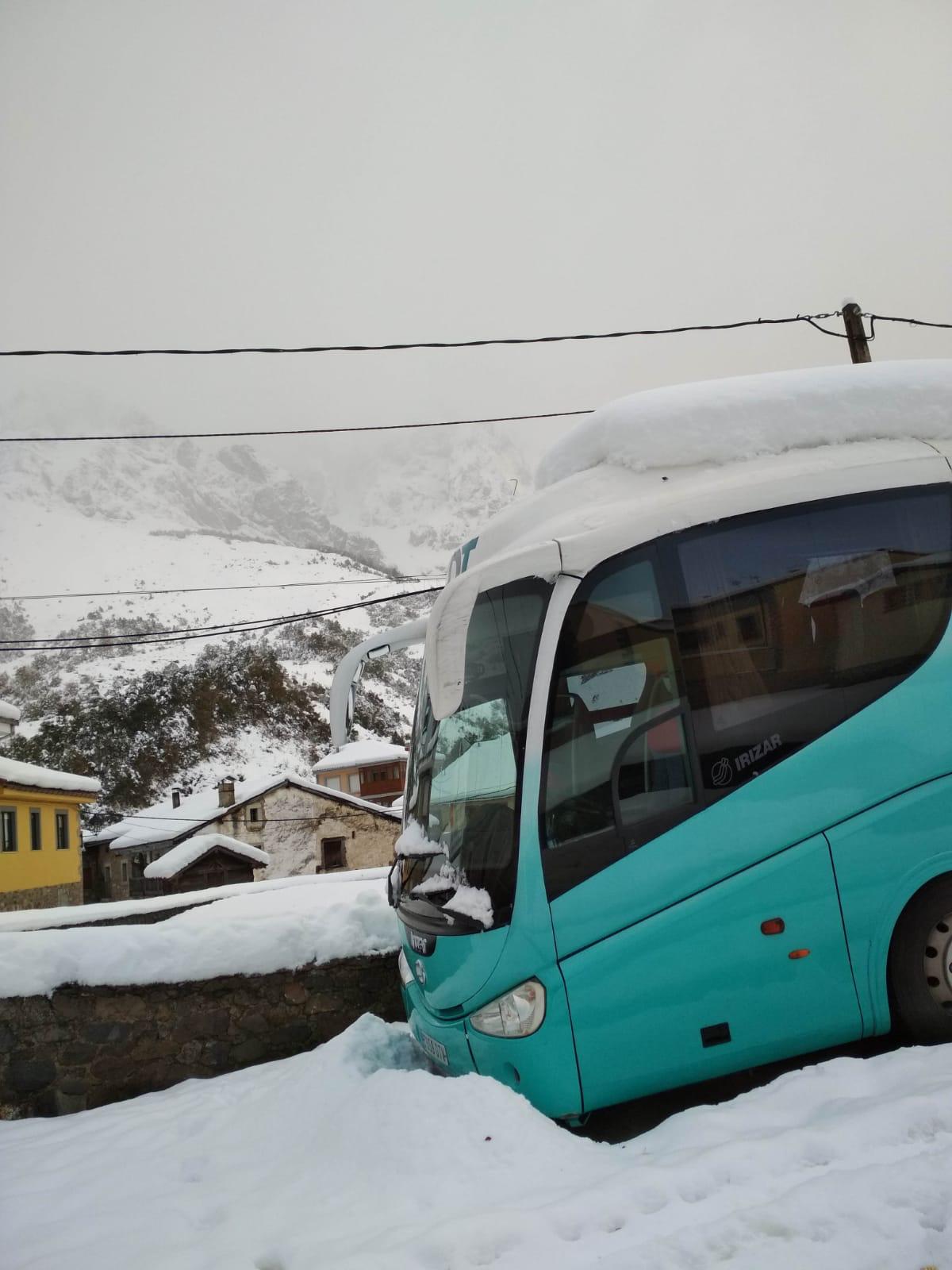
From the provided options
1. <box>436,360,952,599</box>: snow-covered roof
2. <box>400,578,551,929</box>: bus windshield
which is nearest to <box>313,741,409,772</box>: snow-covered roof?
<box>400,578,551,929</box>: bus windshield

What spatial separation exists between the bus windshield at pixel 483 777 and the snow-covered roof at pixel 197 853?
120 ft

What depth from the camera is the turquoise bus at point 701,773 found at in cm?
356

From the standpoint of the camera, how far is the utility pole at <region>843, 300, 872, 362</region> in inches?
442

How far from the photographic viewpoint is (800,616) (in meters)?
3.96

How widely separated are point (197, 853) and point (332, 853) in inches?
317

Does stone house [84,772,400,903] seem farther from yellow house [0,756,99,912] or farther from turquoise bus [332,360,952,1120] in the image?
turquoise bus [332,360,952,1120]

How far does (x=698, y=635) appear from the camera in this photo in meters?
3.86

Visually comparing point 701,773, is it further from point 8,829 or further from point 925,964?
point 8,829

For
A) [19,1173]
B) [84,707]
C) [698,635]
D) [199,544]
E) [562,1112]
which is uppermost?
[199,544]

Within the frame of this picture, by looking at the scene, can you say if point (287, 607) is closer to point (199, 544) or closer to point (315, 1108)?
point (199, 544)

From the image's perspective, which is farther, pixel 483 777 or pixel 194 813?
pixel 194 813

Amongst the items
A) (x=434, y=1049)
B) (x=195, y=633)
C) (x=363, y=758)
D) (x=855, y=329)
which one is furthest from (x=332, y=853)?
(x=434, y=1049)

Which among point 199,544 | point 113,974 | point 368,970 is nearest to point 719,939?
point 368,970

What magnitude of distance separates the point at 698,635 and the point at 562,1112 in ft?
7.20
